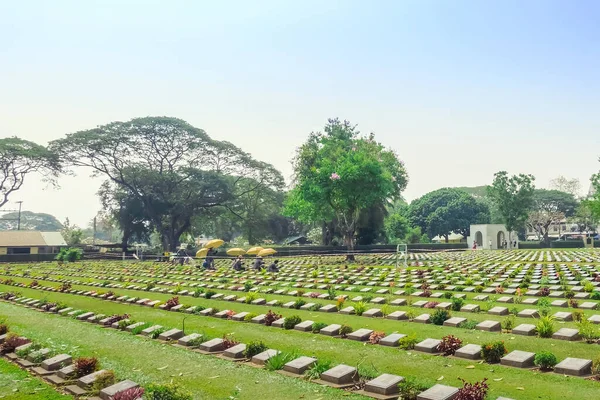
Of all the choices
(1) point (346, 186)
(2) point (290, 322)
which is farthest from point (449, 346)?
(1) point (346, 186)

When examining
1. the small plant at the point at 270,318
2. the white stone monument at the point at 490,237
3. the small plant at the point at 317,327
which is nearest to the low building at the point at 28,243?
the white stone monument at the point at 490,237

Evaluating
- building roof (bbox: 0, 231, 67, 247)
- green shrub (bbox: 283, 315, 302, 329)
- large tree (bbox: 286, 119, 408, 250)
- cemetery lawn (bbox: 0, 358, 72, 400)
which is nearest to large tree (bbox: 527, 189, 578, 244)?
large tree (bbox: 286, 119, 408, 250)

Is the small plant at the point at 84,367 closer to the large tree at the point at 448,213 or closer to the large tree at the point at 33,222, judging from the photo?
the large tree at the point at 448,213

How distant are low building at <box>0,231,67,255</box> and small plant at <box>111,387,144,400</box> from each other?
6368 cm

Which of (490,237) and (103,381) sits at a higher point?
(490,237)

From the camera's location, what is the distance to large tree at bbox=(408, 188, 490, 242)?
8300 centimetres

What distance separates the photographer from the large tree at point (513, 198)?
63906 millimetres

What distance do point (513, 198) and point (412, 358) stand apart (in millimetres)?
61422

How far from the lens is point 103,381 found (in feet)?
23.5

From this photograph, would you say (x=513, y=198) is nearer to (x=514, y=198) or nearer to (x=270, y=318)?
(x=514, y=198)

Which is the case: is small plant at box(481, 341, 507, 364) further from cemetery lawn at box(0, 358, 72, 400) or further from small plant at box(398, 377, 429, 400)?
cemetery lawn at box(0, 358, 72, 400)

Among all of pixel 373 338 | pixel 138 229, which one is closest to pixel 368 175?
pixel 373 338

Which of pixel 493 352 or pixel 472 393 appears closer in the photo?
pixel 472 393

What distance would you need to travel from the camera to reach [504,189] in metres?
65.7
